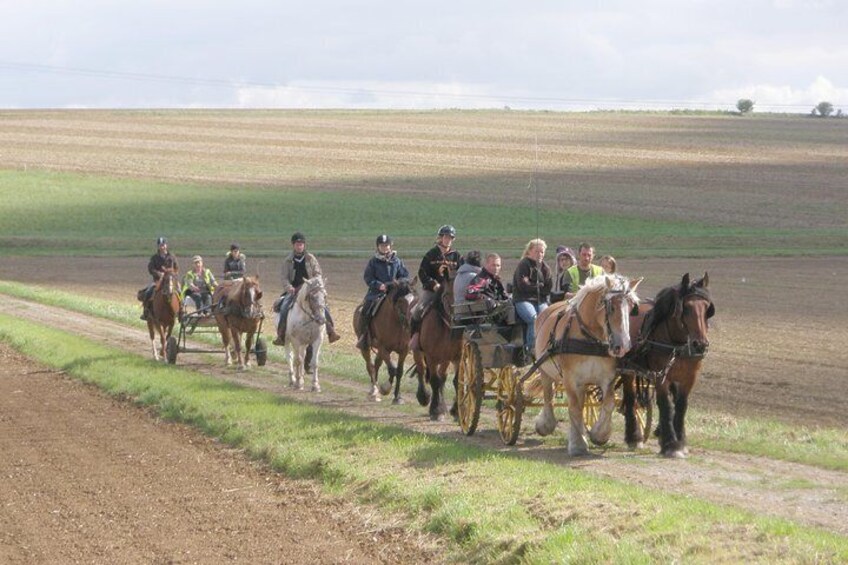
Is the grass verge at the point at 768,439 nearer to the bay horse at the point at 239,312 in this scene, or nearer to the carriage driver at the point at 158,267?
the bay horse at the point at 239,312

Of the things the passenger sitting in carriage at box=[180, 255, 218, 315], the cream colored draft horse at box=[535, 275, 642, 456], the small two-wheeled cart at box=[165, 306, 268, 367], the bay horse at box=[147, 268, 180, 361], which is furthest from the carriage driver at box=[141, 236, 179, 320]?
the cream colored draft horse at box=[535, 275, 642, 456]

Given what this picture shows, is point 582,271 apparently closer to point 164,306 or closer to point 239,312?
point 239,312

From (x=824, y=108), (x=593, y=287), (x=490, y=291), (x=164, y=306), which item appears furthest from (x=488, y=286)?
(x=824, y=108)

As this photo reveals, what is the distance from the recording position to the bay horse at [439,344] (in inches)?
672

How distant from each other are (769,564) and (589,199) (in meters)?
55.6

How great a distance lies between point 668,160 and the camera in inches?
3000

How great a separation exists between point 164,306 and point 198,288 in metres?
0.86

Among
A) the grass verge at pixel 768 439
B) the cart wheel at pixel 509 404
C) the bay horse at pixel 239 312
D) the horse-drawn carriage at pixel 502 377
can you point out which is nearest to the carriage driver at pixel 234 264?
the bay horse at pixel 239 312

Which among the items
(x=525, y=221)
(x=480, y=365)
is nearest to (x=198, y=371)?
(x=480, y=365)

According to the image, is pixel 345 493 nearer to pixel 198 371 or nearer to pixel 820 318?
pixel 198 371

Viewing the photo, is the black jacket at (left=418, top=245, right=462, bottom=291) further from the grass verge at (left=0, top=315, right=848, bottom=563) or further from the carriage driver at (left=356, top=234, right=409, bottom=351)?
the carriage driver at (left=356, top=234, right=409, bottom=351)

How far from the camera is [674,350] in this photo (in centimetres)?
1362

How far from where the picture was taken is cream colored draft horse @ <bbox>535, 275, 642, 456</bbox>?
13.3m

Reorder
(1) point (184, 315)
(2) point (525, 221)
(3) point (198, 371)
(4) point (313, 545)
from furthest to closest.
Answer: (2) point (525, 221)
(1) point (184, 315)
(3) point (198, 371)
(4) point (313, 545)
